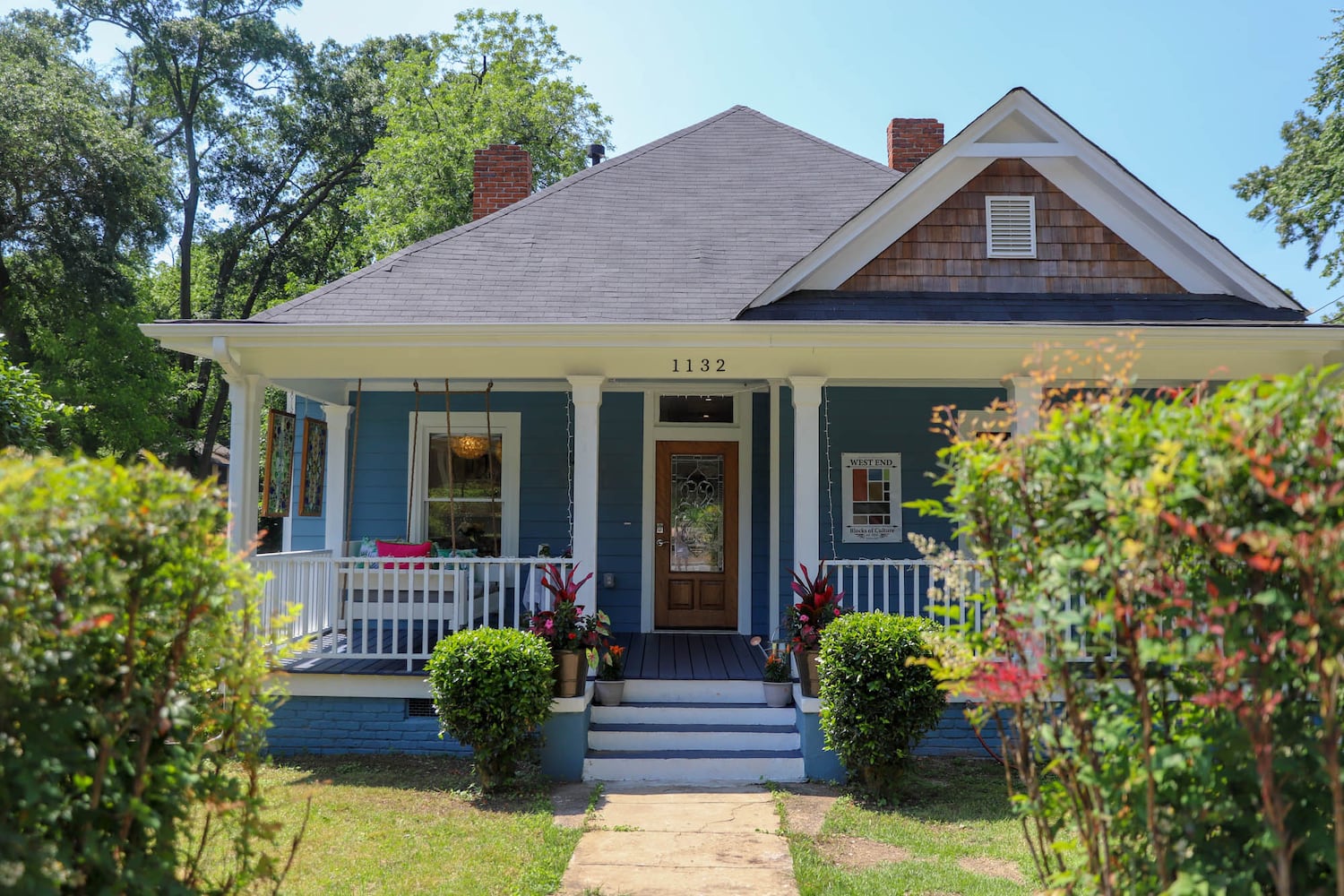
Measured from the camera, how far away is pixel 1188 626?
267 centimetres

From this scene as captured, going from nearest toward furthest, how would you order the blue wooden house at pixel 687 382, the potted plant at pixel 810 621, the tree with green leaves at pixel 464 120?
the potted plant at pixel 810 621 → the blue wooden house at pixel 687 382 → the tree with green leaves at pixel 464 120

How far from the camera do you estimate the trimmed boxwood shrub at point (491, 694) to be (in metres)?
6.34

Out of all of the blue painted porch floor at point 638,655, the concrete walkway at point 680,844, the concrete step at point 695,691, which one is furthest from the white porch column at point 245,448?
the concrete walkway at point 680,844

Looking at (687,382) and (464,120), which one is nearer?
(687,382)

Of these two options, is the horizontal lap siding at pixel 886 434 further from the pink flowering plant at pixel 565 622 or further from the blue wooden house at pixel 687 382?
the pink flowering plant at pixel 565 622

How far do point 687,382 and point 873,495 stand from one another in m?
2.13

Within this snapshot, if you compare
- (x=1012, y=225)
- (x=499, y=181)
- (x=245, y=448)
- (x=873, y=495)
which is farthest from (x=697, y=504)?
(x=499, y=181)

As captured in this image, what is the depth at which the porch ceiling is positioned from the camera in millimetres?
7383

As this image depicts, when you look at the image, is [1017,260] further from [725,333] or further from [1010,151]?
[725,333]

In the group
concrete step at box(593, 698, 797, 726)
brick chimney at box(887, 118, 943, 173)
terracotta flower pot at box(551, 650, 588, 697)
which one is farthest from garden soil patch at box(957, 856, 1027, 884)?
brick chimney at box(887, 118, 943, 173)

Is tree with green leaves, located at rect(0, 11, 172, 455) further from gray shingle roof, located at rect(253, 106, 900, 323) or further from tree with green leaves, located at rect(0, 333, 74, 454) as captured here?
tree with green leaves, located at rect(0, 333, 74, 454)

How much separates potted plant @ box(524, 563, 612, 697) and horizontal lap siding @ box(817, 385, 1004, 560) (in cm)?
332

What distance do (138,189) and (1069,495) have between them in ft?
70.8

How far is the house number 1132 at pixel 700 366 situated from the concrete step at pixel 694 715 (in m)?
2.56
